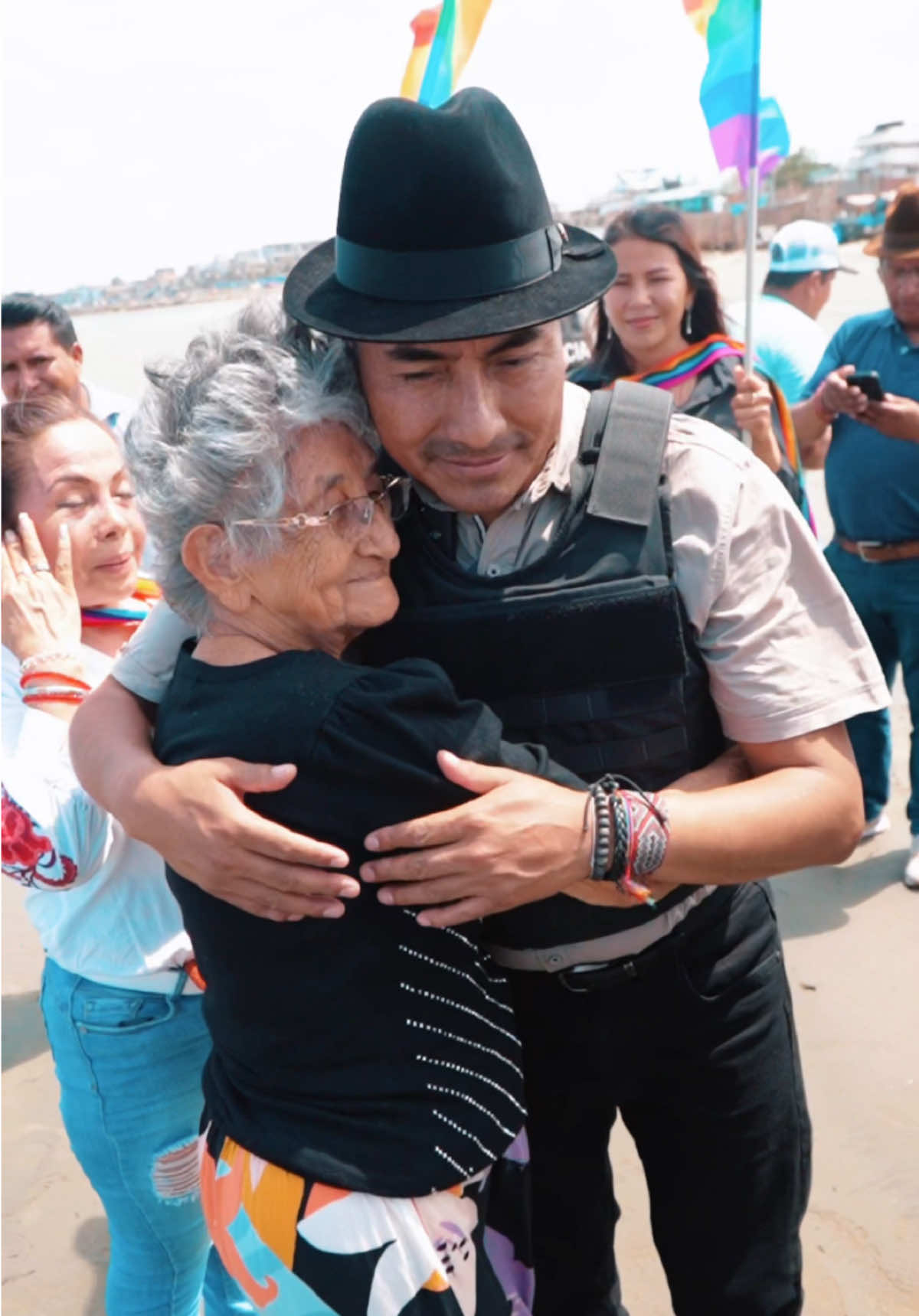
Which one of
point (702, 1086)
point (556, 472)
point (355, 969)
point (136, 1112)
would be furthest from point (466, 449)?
point (136, 1112)

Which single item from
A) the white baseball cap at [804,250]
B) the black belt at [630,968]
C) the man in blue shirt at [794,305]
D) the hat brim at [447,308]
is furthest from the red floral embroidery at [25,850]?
the white baseball cap at [804,250]

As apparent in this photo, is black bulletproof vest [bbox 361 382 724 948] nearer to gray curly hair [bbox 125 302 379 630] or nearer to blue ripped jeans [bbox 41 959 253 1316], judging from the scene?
gray curly hair [bbox 125 302 379 630]

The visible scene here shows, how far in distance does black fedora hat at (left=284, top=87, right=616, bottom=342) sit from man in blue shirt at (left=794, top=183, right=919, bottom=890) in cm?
270

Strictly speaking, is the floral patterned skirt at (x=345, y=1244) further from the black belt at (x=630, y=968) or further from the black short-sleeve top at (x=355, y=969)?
the black belt at (x=630, y=968)

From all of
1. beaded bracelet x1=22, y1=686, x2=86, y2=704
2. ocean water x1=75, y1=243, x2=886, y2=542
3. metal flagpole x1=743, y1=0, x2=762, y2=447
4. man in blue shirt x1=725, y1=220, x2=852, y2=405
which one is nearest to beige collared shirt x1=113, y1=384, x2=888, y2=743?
ocean water x1=75, y1=243, x2=886, y2=542

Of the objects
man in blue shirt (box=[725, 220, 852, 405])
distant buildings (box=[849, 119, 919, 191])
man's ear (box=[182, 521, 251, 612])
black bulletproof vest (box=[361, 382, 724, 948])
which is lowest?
distant buildings (box=[849, 119, 919, 191])

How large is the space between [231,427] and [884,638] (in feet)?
10.6

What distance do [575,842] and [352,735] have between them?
293 mm

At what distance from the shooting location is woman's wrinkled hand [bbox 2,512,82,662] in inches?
79.9

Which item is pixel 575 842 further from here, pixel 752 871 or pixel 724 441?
pixel 724 441

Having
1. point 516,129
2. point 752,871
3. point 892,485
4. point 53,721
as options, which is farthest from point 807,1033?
point 516,129

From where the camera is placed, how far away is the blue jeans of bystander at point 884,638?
13.4ft

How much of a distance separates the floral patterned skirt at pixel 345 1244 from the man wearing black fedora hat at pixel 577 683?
0.32 metres

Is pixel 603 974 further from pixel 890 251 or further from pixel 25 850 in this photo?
pixel 890 251
